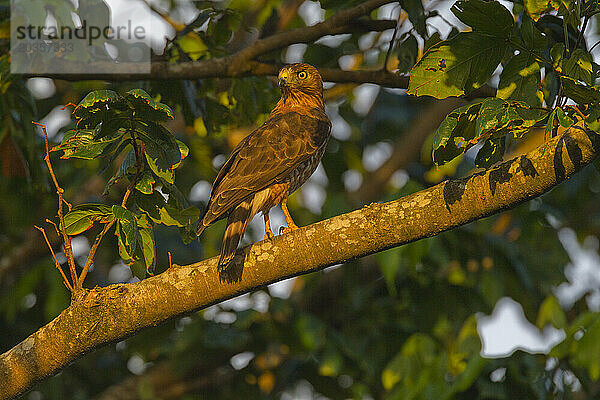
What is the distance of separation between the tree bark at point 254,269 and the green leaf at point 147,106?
0.66 metres

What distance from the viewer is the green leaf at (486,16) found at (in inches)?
108

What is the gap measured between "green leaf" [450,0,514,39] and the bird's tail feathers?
1340 mm

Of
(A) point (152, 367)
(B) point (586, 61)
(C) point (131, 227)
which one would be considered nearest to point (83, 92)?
(A) point (152, 367)

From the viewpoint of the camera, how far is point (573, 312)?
8906 millimetres

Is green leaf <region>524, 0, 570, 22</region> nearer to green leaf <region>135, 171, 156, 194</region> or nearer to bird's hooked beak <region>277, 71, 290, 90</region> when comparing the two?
green leaf <region>135, 171, 156, 194</region>

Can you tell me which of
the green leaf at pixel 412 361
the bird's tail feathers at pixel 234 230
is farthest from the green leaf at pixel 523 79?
the green leaf at pixel 412 361

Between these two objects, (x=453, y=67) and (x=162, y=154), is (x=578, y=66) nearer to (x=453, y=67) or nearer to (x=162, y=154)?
(x=453, y=67)

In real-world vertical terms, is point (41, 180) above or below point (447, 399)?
above

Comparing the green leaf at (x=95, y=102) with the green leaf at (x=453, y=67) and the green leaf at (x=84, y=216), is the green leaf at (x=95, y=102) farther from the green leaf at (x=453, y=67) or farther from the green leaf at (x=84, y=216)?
the green leaf at (x=453, y=67)

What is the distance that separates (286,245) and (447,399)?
2282 mm

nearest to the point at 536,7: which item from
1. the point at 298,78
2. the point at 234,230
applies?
the point at 234,230

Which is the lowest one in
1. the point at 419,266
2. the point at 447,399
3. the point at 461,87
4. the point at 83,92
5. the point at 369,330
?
the point at 369,330

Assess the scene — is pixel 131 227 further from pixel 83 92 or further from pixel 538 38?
pixel 83 92

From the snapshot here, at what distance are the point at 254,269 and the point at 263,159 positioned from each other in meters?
1.13
